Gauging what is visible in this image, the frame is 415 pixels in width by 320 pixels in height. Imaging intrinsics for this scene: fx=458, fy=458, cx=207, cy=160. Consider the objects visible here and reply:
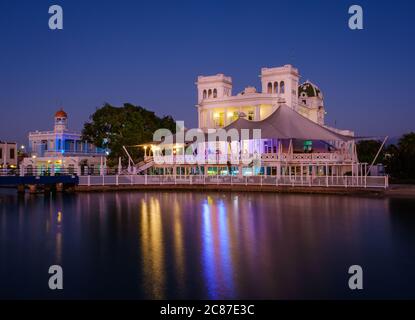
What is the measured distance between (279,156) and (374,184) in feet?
29.2

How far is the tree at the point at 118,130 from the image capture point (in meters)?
52.8

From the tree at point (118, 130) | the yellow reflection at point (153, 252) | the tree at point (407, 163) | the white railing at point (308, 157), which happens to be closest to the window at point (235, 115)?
the tree at point (118, 130)

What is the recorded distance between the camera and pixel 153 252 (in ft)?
50.1

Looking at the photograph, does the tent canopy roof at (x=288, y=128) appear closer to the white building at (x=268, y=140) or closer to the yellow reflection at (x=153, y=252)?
the white building at (x=268, y=140)

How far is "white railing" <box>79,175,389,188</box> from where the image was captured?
115ft

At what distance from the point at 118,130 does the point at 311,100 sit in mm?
28219

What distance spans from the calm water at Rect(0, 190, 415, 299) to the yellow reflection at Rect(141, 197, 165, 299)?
3 cm

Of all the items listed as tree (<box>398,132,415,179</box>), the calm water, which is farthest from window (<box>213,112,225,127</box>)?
the calm water

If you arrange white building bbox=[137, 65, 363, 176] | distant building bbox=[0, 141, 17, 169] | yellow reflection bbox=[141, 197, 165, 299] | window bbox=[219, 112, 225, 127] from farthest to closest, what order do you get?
distant building bbox=[0, 141, 17, 169]
window bbox=[219, 112, 225, 127]
white building bbox=[137, 65, 363, 176]
yellow reflection bbox=[141, 197, 165, 299]

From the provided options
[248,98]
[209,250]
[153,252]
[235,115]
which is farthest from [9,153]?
[209,250]

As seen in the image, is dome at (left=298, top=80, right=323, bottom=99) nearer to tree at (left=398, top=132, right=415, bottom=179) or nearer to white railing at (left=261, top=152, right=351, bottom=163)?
tree at (left=398, top=132, right=415, bottom=179)

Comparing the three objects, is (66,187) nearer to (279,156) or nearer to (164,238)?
(279,156)

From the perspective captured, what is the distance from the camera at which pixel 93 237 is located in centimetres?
1834

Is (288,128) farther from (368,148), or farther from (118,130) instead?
(368,148)
